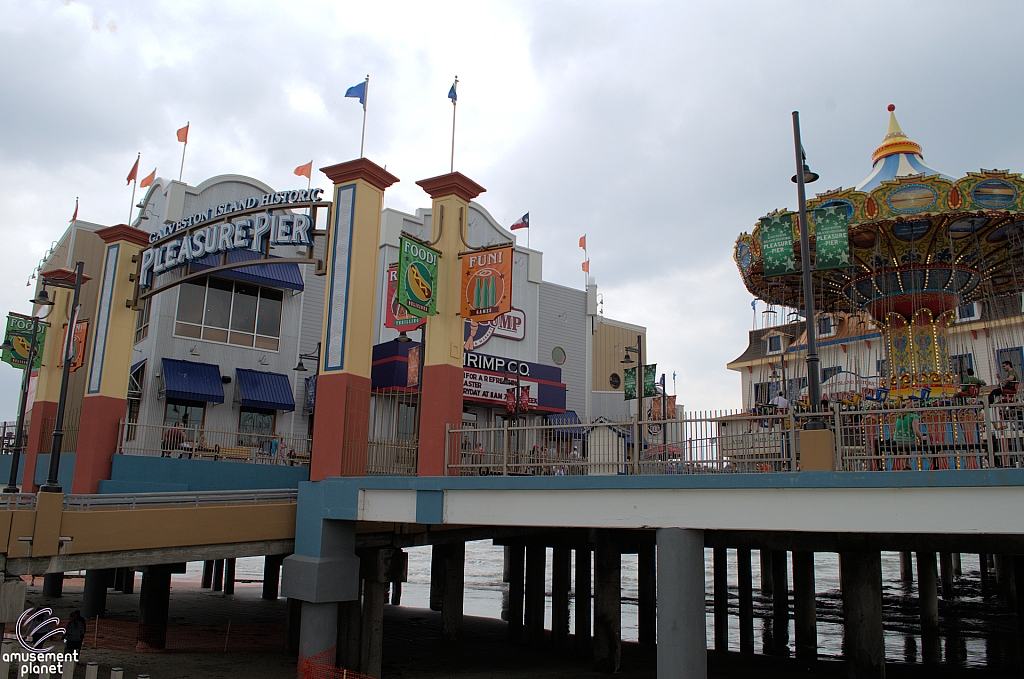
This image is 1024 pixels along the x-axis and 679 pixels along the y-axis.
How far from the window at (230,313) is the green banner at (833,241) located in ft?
66.7

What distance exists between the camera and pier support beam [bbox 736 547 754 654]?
26.9m

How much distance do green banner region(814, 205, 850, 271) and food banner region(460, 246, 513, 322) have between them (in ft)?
21.7

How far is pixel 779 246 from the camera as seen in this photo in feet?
54.9

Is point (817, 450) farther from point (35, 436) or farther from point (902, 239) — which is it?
point (35, 436)

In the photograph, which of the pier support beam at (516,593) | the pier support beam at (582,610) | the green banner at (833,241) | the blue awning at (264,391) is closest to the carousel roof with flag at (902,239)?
the green banner at (833,241)

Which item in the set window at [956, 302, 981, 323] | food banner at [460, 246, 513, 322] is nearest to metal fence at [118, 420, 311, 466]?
food banner at [460, 246, 513, 322]

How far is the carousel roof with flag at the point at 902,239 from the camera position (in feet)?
55.8

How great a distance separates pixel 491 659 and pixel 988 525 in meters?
16.8

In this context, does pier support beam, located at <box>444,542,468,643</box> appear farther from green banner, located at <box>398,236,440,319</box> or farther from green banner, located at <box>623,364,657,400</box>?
green banner, located at <box>398,236,440,319</box>

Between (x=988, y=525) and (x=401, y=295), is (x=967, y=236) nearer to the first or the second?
(x=988, y=525)

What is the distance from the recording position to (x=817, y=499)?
1042 cm

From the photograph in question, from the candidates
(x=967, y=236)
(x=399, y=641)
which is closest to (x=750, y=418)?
(x=967, y=236)

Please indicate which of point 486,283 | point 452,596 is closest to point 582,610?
point 452,596

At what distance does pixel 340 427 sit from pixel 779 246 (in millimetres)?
10047
